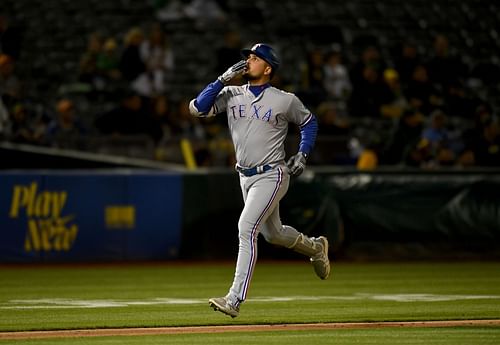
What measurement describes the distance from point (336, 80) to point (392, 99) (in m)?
1.09

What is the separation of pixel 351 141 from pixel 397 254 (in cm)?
335

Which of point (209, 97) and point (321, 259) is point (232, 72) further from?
point (321, 259)

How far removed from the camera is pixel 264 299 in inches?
437

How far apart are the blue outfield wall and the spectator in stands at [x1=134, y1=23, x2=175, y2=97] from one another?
405cm

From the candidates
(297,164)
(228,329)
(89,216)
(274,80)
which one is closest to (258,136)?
(297,164)

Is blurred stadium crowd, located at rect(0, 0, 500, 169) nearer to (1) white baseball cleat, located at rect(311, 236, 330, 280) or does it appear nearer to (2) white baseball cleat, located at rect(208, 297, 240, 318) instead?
(1) white baseball cleat, located at rect(311, 236, 330, 280)

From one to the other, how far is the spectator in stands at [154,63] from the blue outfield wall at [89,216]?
160 inches

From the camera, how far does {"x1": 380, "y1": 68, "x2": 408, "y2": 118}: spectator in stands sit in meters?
21.2

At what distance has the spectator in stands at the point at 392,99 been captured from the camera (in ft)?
69.5

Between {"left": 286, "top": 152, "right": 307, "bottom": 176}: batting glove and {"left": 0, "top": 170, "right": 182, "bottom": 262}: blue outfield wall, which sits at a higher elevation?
{"left": 286, "top": 152, "right": 307, "bottom": 176}: batting glove

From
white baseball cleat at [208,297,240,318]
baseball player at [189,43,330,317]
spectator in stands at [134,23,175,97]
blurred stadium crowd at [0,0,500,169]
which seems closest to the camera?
white baseball cleat at [208,297,240,318]

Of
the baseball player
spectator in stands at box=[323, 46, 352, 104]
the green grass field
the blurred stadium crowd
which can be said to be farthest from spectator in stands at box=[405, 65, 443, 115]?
the baseball player

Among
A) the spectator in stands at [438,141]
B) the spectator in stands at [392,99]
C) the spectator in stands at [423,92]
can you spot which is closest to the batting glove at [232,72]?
the spectator in stands at [438,141]

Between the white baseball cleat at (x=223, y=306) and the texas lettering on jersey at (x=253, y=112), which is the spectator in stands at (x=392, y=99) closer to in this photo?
the texas lettering on jersey at (x=253, y=112)
